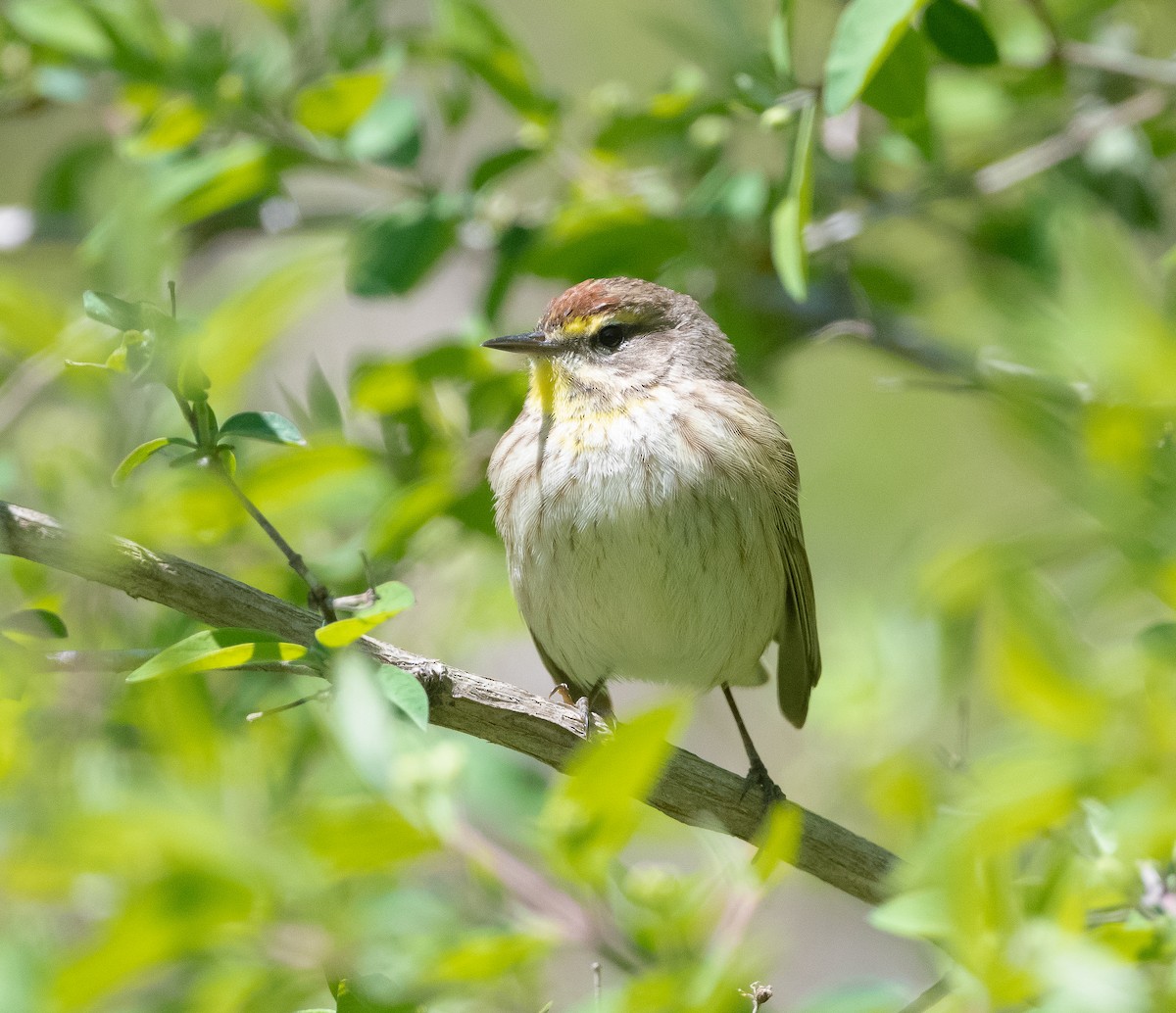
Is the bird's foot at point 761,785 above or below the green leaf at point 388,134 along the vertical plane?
below

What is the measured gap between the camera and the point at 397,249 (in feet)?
13.5

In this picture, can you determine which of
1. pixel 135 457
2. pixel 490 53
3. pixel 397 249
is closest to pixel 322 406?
pixel 397 249

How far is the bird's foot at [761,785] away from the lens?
3619mm

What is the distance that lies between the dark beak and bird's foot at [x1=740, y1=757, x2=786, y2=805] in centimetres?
141

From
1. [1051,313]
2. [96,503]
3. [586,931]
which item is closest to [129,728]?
[96,503]

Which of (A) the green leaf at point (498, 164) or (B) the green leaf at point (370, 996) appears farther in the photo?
(A) the green leaf at point (498, 164)

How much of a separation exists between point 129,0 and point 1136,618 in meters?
3.24

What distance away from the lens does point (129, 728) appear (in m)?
3.51

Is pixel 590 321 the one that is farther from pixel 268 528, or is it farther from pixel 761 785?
pixel 268 528

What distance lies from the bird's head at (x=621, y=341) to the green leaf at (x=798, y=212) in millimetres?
1288

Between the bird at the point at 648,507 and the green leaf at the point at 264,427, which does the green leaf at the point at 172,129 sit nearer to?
the bird at the point at 648,507

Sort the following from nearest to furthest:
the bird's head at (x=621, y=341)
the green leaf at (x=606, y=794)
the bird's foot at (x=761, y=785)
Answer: the green leaf at (x=606, y=794) < the bird's foot at (x=761, y=785) < the bird's head at (x=621, y=341)

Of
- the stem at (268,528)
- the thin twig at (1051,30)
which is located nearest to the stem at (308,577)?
the stem at (268,528)

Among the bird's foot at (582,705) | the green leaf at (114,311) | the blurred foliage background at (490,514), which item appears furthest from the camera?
the bird's foot at (582,705)
